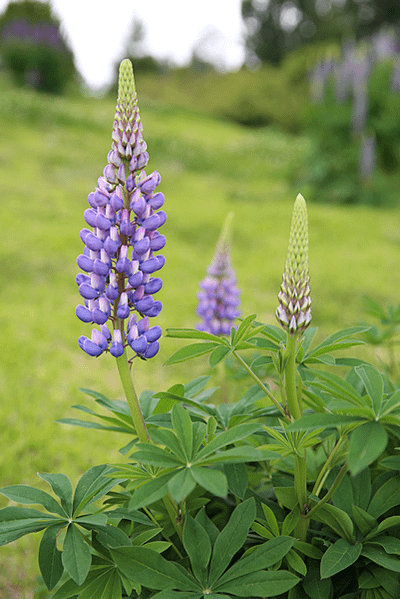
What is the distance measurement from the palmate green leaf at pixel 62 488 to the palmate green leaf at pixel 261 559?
0.33 metres

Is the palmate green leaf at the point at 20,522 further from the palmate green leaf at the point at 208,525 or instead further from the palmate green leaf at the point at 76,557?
the palmate green leaf at the point at 208,525

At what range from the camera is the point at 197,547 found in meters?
0.94

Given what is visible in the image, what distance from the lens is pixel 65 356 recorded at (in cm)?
329

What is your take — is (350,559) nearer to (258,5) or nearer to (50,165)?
(50,165)

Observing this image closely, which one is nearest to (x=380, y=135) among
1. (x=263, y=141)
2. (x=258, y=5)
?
(x=263, y=141)

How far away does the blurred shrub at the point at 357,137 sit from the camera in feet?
23.1

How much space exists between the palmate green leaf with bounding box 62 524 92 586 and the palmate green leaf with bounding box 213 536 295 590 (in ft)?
0.81

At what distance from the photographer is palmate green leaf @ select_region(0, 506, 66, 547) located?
0.92 m

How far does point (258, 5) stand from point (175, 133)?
1494cm

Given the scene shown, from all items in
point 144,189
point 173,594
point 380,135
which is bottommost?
point 173,594

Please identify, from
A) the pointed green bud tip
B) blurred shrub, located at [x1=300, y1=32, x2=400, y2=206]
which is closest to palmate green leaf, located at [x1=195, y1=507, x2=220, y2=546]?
the pointed green bud tip

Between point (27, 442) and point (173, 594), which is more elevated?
point (173, 594)

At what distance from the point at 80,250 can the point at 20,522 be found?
4.23 meters

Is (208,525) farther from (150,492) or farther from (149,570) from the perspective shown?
(150,492)
